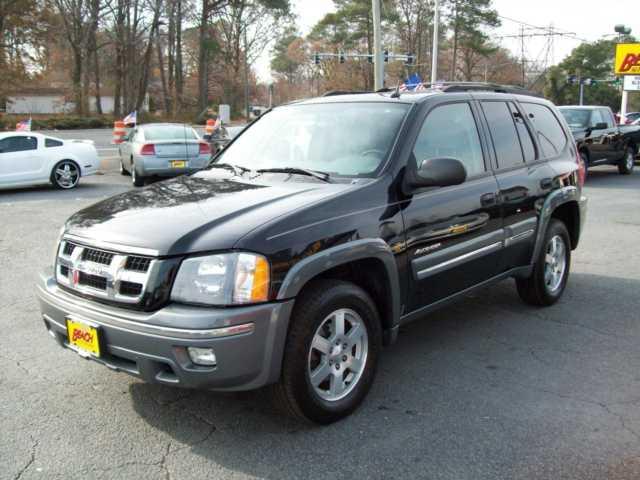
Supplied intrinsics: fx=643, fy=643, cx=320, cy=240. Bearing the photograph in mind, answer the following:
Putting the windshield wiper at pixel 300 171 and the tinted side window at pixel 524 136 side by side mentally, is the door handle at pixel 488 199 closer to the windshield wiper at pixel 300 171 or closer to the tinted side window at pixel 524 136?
the tinted side window at pixel 524 136

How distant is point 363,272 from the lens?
12.3 feet

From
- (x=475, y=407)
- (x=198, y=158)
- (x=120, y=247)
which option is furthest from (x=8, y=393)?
(x=198, y=158)

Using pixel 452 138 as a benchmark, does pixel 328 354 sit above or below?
below

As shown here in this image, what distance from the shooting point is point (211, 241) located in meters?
3.12

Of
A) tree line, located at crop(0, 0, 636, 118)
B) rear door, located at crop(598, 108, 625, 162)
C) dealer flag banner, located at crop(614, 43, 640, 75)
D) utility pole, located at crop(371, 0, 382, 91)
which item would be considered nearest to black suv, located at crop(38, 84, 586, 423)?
rear door, located at crop(598, 108, 625, 162)

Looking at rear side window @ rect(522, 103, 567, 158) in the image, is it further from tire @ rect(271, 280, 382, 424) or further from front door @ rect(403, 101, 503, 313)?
tire @ rect(271, 280, 382, 424)

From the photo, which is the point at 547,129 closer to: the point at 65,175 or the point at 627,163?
the point at 65,175

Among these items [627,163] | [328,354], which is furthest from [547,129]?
[627,163]

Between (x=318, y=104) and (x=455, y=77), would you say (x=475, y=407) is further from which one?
(x=455, y=77)

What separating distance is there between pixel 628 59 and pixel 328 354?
2727cm

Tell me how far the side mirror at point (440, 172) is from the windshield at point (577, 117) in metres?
13.2

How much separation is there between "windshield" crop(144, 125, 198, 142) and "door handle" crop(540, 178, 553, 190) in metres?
10.8

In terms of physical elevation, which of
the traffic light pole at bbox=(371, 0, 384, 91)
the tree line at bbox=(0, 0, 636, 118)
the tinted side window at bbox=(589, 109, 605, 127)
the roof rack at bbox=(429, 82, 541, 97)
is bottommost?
the roof rack at bbox=(429, 82, 541, 97)

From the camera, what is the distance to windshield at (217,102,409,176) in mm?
4062
